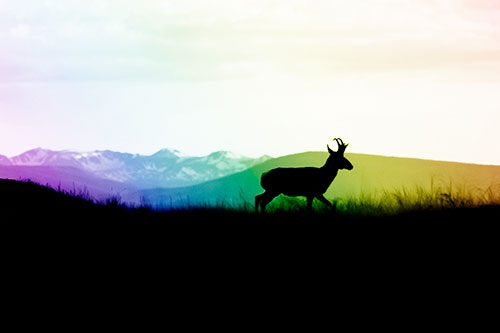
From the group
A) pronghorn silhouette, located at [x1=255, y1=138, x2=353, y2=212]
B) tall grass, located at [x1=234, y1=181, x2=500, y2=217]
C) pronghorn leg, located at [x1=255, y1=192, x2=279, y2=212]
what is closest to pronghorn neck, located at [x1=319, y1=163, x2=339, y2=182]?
pronghorn silhouette, located at [x1=255, y1=138, x2=353, y2=212]

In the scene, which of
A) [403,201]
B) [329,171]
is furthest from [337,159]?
[403,201]

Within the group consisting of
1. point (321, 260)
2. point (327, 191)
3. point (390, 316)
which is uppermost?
point (327, 191)

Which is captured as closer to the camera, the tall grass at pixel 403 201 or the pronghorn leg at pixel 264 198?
the tall grass at pixel 403 201

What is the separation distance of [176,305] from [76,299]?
3.48 feet

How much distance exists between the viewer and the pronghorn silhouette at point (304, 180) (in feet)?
33.1

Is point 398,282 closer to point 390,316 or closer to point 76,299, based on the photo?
point 390,316

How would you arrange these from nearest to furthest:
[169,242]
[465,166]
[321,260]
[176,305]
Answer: [176,305] → [321,260] → [169,242] → [465,166]

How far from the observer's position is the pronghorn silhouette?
10078mm

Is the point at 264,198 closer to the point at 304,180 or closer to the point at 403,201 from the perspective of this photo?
the point at 304,180

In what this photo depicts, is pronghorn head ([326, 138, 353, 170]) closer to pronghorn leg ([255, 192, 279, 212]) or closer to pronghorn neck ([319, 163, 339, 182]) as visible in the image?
pronghorn neck ([319, 163, 339, 182])

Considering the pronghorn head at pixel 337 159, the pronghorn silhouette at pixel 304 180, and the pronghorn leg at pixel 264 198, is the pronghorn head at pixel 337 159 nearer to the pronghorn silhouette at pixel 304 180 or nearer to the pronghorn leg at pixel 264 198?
the pronghorn silhouette at pixel 304 180

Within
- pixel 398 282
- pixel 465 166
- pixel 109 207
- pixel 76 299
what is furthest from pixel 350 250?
pixel 465 166

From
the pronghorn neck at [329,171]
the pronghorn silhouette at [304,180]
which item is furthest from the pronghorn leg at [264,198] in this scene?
the pronghorn neck at [329,171]

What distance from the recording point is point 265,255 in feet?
22.3
